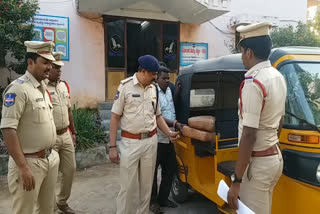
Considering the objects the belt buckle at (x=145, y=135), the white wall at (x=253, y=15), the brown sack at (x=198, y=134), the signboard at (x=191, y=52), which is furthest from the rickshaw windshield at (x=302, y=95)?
the white wall at (x=253, y=15)

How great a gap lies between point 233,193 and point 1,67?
21.0 feet

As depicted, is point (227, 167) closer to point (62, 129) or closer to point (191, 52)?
point (62, 129)

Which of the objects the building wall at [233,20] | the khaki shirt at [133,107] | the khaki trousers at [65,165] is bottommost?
the khaki trousers at [65,165]

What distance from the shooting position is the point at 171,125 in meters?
4.07

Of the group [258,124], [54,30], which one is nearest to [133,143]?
[258,124]

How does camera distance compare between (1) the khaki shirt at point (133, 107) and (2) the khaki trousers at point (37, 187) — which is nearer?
Answer: (2) the khaki trousers at point (37, 187)

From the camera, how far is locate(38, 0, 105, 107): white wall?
811 cm

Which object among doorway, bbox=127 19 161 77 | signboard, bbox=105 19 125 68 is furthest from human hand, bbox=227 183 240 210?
doorway, bbox=127 19 161 77

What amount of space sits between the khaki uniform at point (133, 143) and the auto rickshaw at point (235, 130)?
2.48ft

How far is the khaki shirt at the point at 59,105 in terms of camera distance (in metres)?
3.76

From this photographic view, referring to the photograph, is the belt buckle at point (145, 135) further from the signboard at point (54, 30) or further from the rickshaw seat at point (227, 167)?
the signboard at point (54, 30)

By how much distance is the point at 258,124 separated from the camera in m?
2.13

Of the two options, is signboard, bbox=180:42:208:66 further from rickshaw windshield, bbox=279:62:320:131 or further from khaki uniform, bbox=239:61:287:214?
khaki uniform, bbox=239:61:287:214

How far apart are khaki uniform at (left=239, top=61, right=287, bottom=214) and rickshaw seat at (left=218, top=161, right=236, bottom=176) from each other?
0.69 meters
